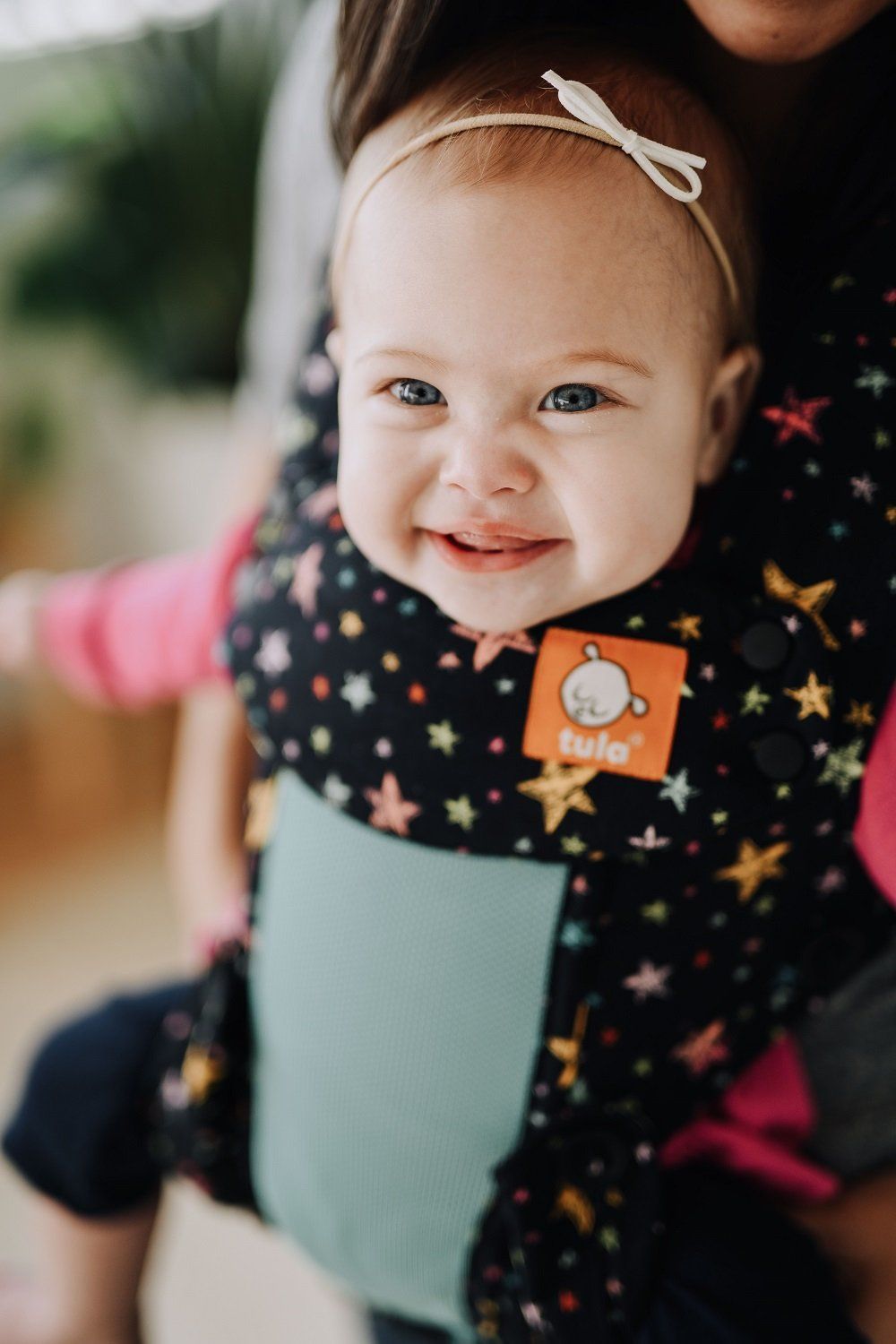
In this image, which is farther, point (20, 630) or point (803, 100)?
point (20, 630)

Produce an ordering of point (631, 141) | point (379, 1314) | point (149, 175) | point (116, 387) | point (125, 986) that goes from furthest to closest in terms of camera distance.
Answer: point (116, 387), point (149, 175), point (125, 986), point (379, 1314), point (631, 141)

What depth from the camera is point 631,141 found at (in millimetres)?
592

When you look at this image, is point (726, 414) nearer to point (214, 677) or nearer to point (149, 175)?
point (214, 677)

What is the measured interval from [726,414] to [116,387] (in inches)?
51.2

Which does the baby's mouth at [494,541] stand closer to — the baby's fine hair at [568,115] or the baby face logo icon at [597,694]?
the baby face logo icon at [597,694]

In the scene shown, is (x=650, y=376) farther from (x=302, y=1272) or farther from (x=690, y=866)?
(x=302, y=1272)

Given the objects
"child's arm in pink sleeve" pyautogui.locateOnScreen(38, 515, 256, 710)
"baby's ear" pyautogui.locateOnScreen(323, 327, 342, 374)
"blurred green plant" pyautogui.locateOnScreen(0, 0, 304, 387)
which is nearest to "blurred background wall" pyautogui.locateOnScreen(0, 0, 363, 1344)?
"blurred green plant" pyautogui.locateOnScreen(0, 0, 304, 387)

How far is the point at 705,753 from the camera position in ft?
2.19

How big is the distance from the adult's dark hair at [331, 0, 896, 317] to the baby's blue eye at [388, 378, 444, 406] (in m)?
→ 0.17

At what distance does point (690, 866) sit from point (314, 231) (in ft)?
2.05

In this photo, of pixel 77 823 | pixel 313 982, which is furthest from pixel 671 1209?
pixel 77 823

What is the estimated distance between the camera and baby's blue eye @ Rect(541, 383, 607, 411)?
24.5 inches

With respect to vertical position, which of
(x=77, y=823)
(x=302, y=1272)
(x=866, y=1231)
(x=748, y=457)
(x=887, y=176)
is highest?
(x=887, y=176)

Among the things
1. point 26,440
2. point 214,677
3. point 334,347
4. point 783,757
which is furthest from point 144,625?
point 26,440
